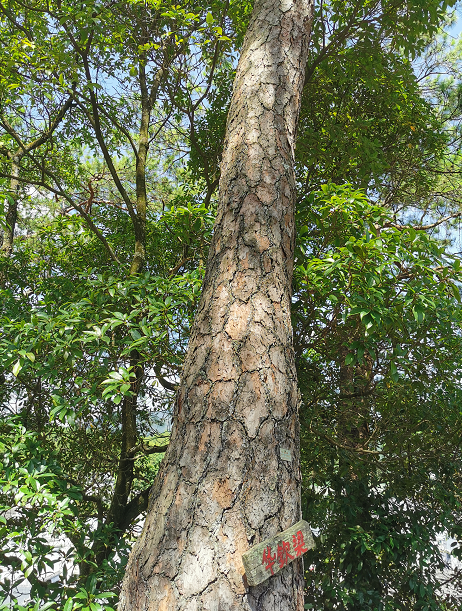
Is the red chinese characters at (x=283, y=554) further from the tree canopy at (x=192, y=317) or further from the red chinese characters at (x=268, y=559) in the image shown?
the tree canopy at (x=192, y=317)

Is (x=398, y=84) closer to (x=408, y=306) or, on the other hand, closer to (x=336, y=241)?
(x=336, y=241)

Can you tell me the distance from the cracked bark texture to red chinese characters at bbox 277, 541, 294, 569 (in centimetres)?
4

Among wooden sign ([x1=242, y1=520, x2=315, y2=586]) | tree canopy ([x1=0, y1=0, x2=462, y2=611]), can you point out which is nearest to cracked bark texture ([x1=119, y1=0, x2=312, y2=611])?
wooden sign ([x1=242, y1=520, x2=315, y2=586])

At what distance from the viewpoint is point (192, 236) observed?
303 cm

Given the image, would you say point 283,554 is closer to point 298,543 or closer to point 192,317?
point 298,543

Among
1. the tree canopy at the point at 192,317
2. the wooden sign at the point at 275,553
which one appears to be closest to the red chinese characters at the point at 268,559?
the wooden sign at the point at 275,553

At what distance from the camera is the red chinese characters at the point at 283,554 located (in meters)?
1.31

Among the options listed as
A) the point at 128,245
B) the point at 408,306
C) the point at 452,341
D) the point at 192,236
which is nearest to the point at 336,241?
the point at 408,306

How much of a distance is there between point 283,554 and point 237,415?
0.41 metres

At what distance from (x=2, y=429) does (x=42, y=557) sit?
82cm

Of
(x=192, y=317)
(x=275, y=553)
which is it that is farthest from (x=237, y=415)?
(x=192, y=317)

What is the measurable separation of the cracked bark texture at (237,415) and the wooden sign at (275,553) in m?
0.03

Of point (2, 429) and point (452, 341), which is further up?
point (452, 341)

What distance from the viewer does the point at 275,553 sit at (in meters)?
1.31
